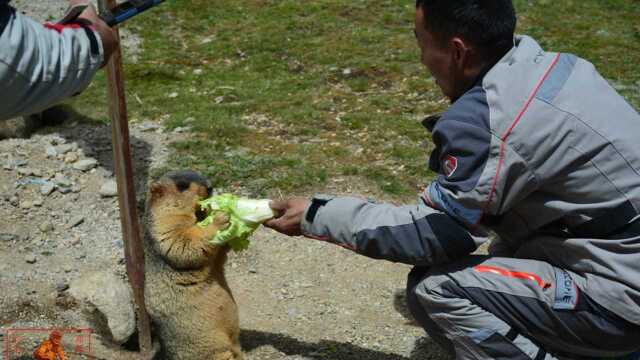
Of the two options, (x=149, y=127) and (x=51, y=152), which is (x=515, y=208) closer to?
(x=51, y=152)

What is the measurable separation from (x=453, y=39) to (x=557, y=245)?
Result: 109cm

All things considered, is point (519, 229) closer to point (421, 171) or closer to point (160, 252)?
point (160, 252)

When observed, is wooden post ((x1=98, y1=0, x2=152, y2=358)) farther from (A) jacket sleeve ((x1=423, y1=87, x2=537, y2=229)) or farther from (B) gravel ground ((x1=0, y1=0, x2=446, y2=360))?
(A) jacket sleeve ((x1=423, y1=87, x2=537, y2=229))

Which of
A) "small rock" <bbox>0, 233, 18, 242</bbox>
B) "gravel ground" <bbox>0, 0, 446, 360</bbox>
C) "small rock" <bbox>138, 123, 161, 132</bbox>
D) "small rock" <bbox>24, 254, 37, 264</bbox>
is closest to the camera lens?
"gravel ground" <bbox>0, 0, 446, 360</bbox>

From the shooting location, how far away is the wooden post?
14.7ft

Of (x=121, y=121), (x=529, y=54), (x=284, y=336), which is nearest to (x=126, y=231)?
(x=121, y=121)

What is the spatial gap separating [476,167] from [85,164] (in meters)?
4.63

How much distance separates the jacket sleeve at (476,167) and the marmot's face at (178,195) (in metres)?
1.97

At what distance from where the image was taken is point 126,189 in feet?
15.3

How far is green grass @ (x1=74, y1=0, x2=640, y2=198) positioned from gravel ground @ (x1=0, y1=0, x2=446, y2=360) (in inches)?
22.5

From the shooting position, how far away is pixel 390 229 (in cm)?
351

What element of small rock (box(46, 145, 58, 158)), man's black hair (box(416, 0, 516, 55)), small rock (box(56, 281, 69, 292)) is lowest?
small rock (box(46, 145, 58, 158))

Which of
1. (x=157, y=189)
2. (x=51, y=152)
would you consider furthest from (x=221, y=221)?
(x=51, y=152)

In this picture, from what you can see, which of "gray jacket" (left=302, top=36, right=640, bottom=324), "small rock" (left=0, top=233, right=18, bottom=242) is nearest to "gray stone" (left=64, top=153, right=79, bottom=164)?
"small rock" (left=0, top=233, right=18, bottom=242)
